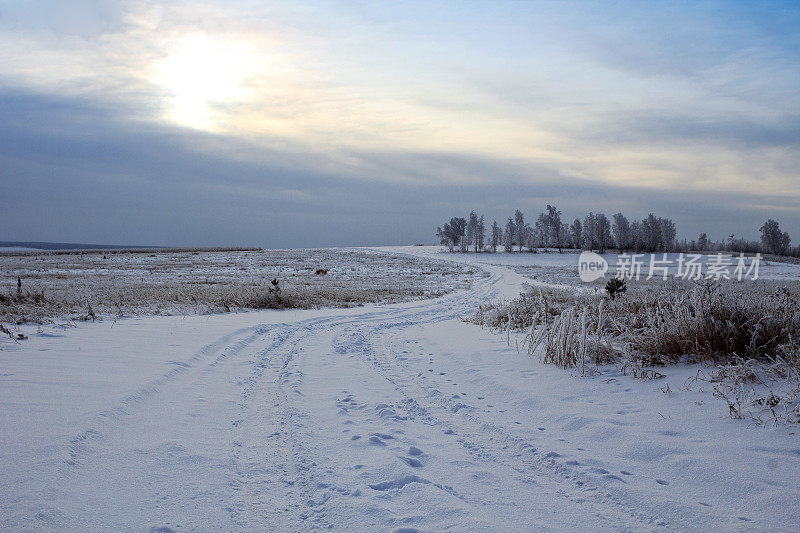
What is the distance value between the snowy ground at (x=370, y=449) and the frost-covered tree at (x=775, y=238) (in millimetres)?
130848

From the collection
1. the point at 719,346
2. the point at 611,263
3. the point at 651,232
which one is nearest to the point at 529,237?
the point at 651,232

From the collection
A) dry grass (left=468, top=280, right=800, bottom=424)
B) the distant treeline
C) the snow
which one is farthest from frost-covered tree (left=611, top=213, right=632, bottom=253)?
dry grass (left=468, top=280, right=800, bottom=424)

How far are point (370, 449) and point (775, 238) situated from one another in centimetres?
13628

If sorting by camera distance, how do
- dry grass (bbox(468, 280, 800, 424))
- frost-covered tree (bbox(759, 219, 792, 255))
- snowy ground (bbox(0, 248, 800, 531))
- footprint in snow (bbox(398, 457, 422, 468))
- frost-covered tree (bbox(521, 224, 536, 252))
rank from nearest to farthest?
1. snowy ground (bbox(0, 248, 800, 531))
2. footprint in snow (bbox(398, 457, 422, 468))
3. dry grass (bbox(468, 280, 800, 424))
4. frost-covered tree (bbox(759, 219, 792, 255))
5. frost-covered tree (bbox(521, 224, 536, 252))

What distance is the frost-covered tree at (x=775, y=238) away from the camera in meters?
108

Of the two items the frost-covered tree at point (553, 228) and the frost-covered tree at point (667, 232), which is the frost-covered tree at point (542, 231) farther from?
the frost-covered tree at point (667, 232)

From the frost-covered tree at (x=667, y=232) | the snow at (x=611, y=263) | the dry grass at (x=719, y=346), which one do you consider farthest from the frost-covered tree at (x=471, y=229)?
the dry grass at (x=719, y=346)

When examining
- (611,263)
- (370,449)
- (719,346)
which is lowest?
(370,449)

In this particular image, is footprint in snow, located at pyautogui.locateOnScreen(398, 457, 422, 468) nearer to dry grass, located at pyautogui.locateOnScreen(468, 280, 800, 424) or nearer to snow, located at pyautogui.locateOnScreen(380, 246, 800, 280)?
dry grass, located at pyautogui.locateOnScreen(468, 280, 800, 424)

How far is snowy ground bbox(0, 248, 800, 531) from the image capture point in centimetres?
348

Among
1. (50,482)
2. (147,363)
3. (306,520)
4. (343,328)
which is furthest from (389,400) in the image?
(343,328)

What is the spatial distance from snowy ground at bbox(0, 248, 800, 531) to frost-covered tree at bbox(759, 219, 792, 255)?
5152 inches

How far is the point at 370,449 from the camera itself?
15.6 ft

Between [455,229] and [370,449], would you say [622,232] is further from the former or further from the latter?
[370,449]
